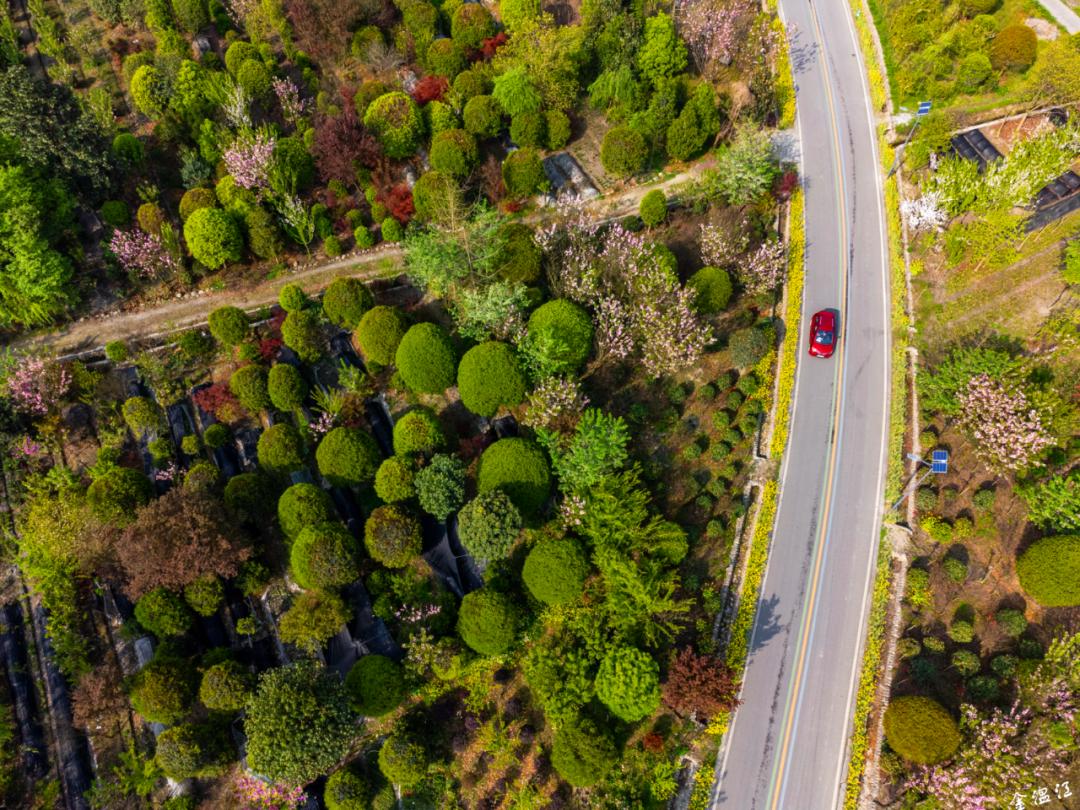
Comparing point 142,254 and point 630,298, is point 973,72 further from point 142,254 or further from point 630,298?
point 142,254

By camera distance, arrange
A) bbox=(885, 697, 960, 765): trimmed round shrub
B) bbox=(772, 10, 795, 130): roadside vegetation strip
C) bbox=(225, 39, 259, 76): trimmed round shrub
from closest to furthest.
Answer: bbox=(885, 697, 960, 765): trimmed round shrub < bbox=(772, 10, 795, 130): roadside vegetation strip < bbox=(225, 39, 259, 76): trimmed round shrub

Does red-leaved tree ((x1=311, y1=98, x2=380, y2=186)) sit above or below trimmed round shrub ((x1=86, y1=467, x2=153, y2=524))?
Answer: above

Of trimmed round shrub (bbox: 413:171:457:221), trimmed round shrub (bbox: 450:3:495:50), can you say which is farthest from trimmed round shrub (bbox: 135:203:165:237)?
trimmed round shrub (bbox: 450:3:495:50)

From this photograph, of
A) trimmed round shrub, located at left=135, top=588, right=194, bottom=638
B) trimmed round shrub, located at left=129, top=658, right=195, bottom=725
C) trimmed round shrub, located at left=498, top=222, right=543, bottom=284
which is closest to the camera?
trimmed round shrub, located at left=129, top=658, right=195, bottom=725

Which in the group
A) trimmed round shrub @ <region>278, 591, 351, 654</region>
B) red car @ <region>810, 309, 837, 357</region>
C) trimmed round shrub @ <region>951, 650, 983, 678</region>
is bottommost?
trimmed round shrub @ <region>951, 650, 983, 678</region>

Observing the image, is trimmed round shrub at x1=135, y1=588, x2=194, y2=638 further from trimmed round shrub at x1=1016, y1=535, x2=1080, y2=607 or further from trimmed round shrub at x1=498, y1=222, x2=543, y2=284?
trimmed round shrub at x1=1016, y1=535, x2=1080, y2=607

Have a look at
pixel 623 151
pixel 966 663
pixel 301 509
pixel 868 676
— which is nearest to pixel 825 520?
pixel 868 676

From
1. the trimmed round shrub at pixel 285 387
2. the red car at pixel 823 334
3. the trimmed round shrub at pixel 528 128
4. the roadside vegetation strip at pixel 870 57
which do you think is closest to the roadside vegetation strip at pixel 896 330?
the red car at pixel 823 334
